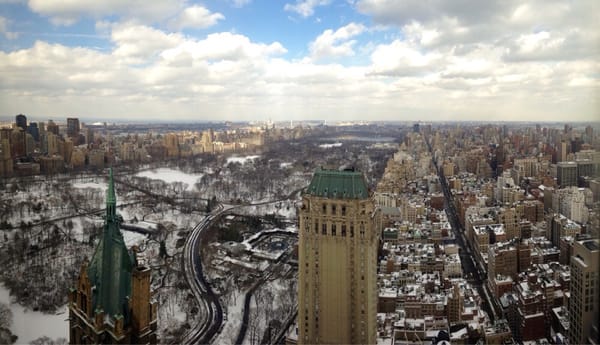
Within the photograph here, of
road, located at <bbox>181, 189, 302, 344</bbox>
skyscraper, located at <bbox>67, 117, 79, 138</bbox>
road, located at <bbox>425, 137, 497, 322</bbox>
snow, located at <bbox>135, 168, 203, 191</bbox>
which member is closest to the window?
road, located at <bbox>181, 189, 302, 344</bbox>

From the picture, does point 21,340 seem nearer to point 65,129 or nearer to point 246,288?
point 246,288

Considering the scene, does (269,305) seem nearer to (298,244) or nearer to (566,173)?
(298,244)

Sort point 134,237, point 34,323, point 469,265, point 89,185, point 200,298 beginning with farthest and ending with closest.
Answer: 1. point 89,185
2. point 469,265
3. point 134,237
4. point 200,298
5. point 34,323

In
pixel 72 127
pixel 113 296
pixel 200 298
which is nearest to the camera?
pixel 113 296

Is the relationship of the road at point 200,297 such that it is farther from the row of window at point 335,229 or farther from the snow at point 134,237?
the row of window at point 335,229

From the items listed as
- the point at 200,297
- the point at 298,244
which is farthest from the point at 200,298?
the point at 298,244
